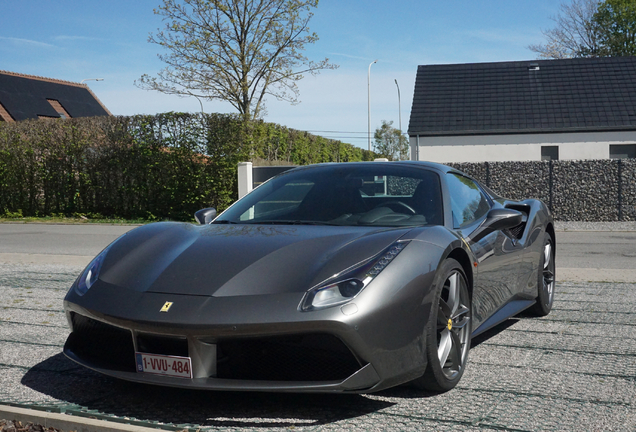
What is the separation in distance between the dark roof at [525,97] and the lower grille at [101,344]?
25.9 meters

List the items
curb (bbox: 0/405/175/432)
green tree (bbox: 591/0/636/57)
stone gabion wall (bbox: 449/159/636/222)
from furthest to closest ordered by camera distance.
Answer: green tree (bbox: 591/0/636/57), stone gabion wall (bbox: 449/159/636/222), curb (bbox: 0/405/175/432)

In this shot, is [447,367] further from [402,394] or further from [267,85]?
[267,85]

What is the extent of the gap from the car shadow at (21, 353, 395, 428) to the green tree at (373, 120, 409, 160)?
192 ft

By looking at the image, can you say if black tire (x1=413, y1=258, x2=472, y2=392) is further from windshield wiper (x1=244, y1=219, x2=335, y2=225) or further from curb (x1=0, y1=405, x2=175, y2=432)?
curb (x1=0, y1=405, x2=175, y2=432)

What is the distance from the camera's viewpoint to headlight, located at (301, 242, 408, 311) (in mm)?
2973

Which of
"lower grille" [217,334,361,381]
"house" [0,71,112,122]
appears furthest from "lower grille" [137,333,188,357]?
"house" [0,71,112,122]

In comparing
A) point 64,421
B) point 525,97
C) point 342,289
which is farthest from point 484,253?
point 525,97

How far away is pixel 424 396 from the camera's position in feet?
11.5

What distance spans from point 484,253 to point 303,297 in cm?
169

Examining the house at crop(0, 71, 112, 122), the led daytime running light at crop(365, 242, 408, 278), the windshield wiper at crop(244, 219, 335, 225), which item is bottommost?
the led daytime running light at crop(365, 242, 408, 278)

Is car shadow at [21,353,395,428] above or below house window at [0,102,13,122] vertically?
below

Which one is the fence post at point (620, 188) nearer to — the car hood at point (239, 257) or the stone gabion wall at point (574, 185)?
the stone gabion wall at point (574, 185)

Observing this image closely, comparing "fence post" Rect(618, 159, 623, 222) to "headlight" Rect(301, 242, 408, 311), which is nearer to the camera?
"headlight" Rect(301, 242, 408, 311)

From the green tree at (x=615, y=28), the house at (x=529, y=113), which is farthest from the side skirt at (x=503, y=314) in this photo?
the green tree at (x=615, y=28)
